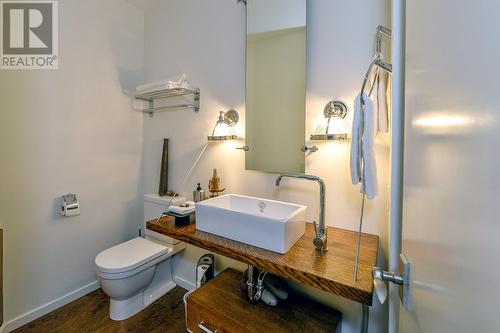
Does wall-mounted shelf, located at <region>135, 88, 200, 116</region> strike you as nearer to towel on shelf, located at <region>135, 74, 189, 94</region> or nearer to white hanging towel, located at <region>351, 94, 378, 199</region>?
towel on shelf, located at <region>135, 74, 189, 94</region>

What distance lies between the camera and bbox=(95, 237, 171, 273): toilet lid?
56.4 inches

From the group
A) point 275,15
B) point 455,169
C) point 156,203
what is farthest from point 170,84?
point 455,169

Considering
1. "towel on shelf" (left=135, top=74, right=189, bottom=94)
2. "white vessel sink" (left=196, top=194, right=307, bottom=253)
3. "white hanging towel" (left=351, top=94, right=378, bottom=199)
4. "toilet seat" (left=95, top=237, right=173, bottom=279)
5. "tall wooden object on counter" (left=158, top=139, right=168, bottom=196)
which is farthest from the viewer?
"tall wooden object on counter" (left=158, top=139, right=168, bottom=196)

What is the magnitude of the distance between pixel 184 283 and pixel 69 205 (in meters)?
1.11

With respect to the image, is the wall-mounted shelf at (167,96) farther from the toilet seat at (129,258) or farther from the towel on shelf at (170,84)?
the toilet seat at (129,258)

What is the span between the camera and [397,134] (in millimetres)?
673

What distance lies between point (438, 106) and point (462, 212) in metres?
0.20

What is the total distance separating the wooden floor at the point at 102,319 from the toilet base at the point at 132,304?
3 centimetres

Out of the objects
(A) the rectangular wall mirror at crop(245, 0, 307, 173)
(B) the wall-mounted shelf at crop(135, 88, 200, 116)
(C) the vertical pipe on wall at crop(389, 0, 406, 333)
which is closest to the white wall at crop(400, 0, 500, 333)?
(C) the vertical pipe on wall at crop(389, 0, 406, 333)

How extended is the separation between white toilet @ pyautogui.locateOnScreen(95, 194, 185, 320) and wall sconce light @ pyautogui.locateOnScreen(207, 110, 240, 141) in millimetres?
701

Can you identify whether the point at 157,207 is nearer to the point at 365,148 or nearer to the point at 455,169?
the point at 365,148

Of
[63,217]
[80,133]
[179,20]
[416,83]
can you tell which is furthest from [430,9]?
[63,217]

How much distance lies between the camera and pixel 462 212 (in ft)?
1.00

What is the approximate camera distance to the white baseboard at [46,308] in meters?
1.44
